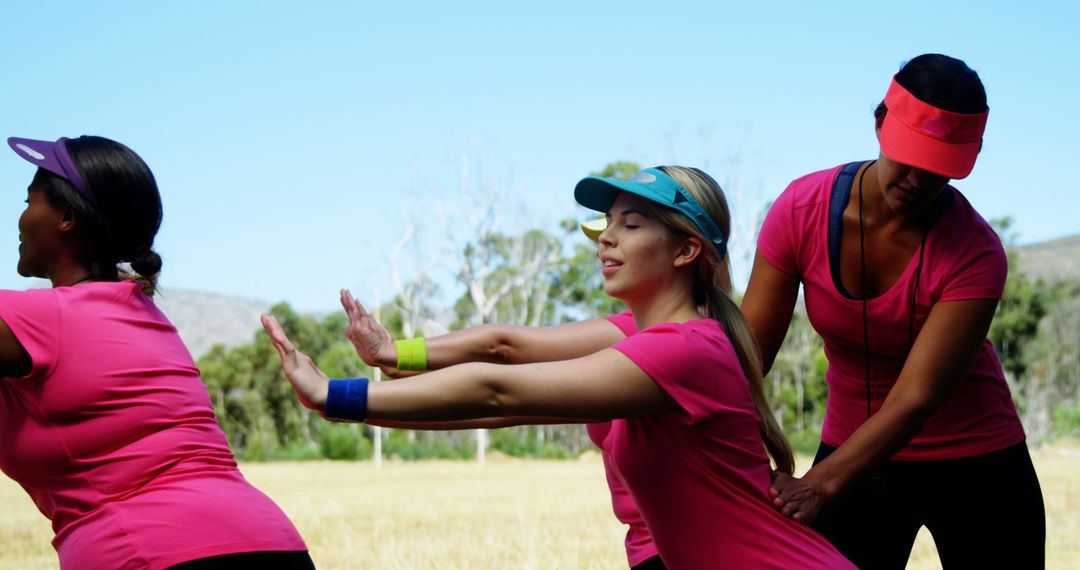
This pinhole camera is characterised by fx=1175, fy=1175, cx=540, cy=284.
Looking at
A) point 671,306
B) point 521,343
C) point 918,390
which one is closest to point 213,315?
point 521,343

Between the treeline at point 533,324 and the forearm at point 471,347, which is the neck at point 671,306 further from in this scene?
the treeline at point 533,324

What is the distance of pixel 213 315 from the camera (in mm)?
134500

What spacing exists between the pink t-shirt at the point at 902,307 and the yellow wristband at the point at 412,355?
1112 millimetres

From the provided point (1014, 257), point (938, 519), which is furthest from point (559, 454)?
point (938, 519)

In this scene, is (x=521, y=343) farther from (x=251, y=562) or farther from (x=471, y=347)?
(x=251, y=562)

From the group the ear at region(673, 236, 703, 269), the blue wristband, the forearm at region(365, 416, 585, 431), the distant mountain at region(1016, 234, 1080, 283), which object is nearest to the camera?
the blue wristband

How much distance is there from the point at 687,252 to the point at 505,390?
71 cm

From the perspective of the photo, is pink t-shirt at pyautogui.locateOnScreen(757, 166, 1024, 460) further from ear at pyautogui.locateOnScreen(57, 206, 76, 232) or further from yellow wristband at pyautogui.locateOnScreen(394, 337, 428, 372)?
ear at pyautogui.locateOnScreen(57, 206, 76, 232)

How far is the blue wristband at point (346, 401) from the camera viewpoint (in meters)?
2.37

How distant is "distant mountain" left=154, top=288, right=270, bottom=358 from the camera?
12606 cm

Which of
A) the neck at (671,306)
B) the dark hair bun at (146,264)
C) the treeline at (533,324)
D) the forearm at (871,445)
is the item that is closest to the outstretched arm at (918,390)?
the forearm at (871,445)

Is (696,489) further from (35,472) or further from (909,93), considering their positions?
(35,472)

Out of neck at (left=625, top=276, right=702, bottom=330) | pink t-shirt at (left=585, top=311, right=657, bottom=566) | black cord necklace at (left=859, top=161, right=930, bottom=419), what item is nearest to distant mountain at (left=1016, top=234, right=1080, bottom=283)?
black cord necklace at (left=859, top=161, right=930, bottom=419)

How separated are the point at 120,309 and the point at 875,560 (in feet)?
7.68
